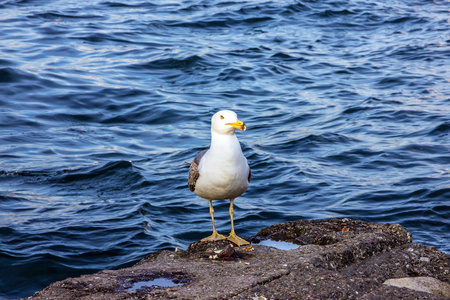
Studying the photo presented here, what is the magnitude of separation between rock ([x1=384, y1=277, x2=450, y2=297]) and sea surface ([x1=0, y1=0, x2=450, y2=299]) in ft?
8.43

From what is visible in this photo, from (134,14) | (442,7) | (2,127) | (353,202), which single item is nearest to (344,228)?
(353,202)

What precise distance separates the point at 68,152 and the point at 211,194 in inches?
211

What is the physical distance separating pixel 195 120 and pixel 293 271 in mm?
7407

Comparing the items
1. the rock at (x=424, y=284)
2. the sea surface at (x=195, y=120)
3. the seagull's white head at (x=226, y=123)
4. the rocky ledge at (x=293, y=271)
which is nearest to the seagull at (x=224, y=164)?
the seagull's white head at (x=226, y=123)

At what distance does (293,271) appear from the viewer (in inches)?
167

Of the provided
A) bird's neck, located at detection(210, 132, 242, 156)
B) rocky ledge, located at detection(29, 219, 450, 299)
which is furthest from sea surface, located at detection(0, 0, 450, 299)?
bird's neck, located at detection(210, 132, 242, 156)

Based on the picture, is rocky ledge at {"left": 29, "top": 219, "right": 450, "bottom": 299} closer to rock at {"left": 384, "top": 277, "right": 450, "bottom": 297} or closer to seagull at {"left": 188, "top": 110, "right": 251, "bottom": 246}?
rock at {"left": 384, "top": 277, "right": 450, "bottom": 297}

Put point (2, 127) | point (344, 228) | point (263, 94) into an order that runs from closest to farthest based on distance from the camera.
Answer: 1. point (344, 228)
2. point (2, 127)
3. point (263, 94)

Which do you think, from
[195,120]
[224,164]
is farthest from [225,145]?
[195,120]

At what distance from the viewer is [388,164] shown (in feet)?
30.7

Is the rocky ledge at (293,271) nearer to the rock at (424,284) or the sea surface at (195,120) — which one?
the rock at (424,284)

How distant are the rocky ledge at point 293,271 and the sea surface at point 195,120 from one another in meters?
1.89

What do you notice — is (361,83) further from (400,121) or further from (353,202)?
(353,202)

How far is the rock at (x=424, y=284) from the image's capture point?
4.21 metres
